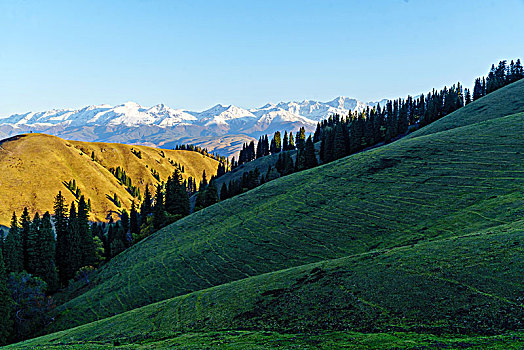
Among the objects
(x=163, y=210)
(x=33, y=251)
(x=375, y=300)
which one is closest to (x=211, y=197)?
(x=163, y=210)

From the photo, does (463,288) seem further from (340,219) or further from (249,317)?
(340,219)

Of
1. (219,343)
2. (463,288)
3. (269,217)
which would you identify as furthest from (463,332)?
(269,217)

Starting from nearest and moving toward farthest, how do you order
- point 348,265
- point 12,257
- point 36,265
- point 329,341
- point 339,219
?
point 329,341, point 348,265, point 339,219, point 12,257, point 36,265

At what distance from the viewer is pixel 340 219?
172 feet

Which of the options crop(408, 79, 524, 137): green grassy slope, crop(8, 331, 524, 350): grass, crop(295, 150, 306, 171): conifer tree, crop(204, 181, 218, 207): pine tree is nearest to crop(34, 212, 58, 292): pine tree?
crop(204, 181, 218, 207): pine tree

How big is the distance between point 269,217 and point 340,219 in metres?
15.2

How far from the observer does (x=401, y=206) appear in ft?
164

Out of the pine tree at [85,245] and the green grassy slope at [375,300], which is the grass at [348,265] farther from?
the pine tree at [85,245]

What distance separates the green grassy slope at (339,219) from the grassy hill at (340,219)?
18cm

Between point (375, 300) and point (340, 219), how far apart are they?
1114 inches

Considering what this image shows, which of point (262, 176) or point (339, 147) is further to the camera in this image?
point (339, 147)

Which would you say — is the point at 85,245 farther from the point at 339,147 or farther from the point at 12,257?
the point at 339,147

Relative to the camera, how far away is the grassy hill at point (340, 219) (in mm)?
43500

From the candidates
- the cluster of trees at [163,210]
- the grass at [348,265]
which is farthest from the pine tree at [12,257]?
the cluster of trees at [163,210]
